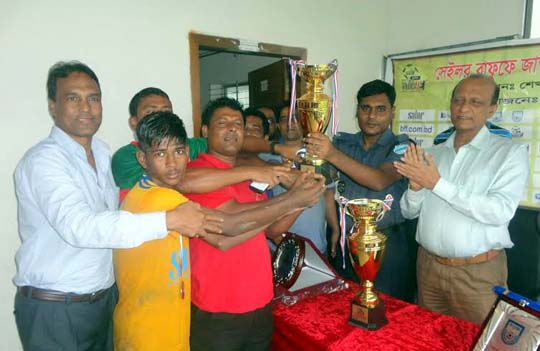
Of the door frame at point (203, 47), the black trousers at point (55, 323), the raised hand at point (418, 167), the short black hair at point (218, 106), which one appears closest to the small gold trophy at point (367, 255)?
the raised hand at point (418, 167)

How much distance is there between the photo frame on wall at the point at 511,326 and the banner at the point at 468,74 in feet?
6.61

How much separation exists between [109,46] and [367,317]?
193cm

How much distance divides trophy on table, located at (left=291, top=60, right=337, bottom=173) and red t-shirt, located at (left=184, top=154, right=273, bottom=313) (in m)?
0.36

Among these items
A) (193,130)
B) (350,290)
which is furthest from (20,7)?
(350,290)

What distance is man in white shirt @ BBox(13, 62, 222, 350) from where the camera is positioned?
118cm

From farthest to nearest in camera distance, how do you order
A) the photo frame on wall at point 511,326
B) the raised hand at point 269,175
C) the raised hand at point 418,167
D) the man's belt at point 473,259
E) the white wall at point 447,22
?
1. the white wall at point 447,22
2. the man's belt at point 473,259
3. the raised hand at point 418,167
4. the raised hand at point 269,175
5. the photo frame on wall at point 511,326

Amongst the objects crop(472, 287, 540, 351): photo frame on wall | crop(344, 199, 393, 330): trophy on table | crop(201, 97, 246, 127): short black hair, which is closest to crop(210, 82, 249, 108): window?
crop(201, 97, 246, 127): short black hair

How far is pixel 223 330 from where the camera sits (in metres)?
1.33

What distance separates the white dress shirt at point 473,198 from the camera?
1690 millimetres

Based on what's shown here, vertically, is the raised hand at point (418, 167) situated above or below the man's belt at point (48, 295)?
above

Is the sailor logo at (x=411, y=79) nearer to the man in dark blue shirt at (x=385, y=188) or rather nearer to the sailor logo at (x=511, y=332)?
the man in dark blue shirt at (x=385, y=188)

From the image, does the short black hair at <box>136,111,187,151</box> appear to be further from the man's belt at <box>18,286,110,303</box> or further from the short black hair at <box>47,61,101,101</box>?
the man's belt at <box>18,286,110,303</box>

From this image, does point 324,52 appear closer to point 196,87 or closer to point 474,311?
point 196,87

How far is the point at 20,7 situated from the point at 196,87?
102 cm
